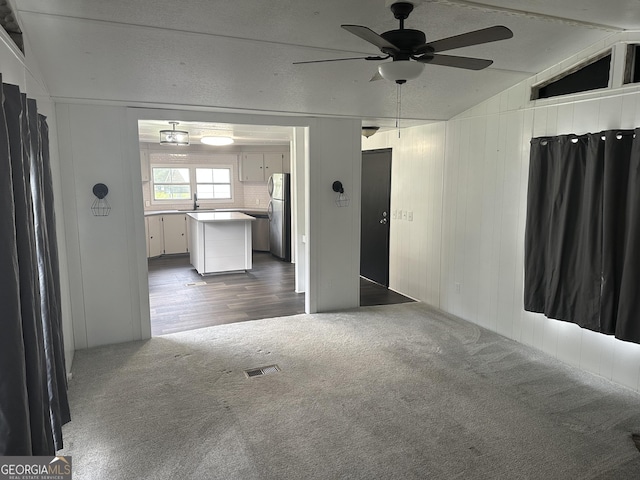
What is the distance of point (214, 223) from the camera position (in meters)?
6.88

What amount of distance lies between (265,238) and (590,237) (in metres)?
6.62

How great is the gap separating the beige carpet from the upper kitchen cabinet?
5555mm

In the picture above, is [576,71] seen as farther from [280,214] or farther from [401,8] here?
[280,214]

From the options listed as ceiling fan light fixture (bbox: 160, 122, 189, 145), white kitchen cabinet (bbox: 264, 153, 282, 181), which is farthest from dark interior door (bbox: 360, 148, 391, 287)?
white kitchen cabinet (bbox: 264, 153, 282, 181)

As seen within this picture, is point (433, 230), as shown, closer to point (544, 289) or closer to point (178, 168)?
point (544, 289)

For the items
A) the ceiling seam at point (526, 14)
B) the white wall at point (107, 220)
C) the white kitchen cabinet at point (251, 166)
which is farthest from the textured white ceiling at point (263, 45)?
the white kitchen cabinet at point (251, 166)

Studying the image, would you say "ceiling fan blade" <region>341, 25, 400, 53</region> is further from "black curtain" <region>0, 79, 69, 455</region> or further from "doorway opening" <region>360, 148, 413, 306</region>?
"doorway opening" <region>360, 148, 413, 306</region>

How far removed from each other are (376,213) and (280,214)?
226 centimetres

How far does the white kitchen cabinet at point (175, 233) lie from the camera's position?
8461 millimetres

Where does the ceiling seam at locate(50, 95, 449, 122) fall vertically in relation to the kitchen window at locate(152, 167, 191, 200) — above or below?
above

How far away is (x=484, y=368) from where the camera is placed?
3.62 m

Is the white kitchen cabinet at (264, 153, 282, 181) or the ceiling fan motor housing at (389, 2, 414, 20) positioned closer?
the ceiling fan motor housing at (389, 2, 414, 20)

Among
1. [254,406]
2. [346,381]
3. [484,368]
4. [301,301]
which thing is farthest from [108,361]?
[484,368]

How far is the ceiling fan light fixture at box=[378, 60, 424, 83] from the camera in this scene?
2340 millimetres
